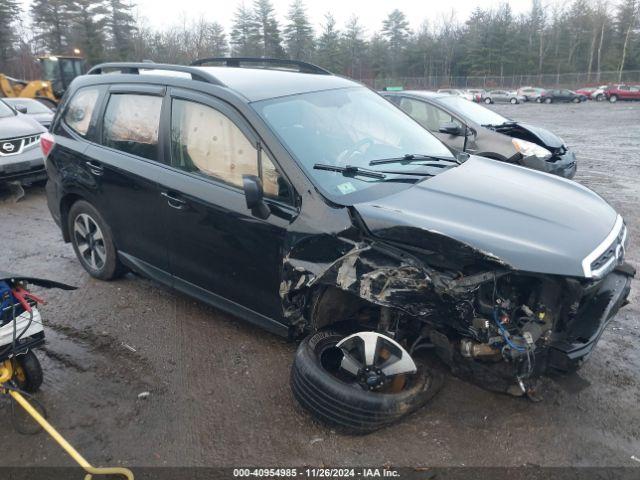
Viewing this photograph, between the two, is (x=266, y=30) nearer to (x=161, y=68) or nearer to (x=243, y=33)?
(x=243, y=33)

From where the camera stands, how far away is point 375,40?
76000mm

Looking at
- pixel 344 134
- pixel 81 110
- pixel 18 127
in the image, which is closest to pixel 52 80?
pixel 18 127

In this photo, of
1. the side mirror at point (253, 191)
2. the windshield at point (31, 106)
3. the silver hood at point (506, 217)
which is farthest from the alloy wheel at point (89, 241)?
the windshield at point (31, 106)

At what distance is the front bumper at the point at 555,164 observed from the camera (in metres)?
6.97

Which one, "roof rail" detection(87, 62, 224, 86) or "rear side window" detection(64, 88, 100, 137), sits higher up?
"roof rail" detection(87, 62, 224, 86)

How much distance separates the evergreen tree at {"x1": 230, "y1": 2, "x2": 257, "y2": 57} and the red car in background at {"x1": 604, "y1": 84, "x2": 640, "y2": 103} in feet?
130

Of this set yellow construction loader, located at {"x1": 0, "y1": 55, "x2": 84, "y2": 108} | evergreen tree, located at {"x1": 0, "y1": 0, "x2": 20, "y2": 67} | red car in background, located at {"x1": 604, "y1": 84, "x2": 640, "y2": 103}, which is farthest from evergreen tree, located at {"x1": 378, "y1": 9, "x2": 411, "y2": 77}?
yellow construction loader, located at {"x1": 0, "y1": 55, "x2": 84, "y2": 108}

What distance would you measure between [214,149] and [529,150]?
5201mm

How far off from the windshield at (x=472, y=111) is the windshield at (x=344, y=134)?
13.0 feet

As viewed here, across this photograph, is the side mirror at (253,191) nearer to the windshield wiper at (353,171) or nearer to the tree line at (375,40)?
the windshield wiper at (353,171)

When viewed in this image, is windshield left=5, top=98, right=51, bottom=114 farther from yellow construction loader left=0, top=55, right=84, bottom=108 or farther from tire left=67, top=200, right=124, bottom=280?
yellow construction loader left=0, top=55, right=84, bottom=108

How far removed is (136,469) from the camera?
262 centimetres

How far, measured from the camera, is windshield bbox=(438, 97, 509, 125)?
25.7ft

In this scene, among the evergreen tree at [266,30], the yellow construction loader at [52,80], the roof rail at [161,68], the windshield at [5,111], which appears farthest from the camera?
the evergreen tree at [266,30]
